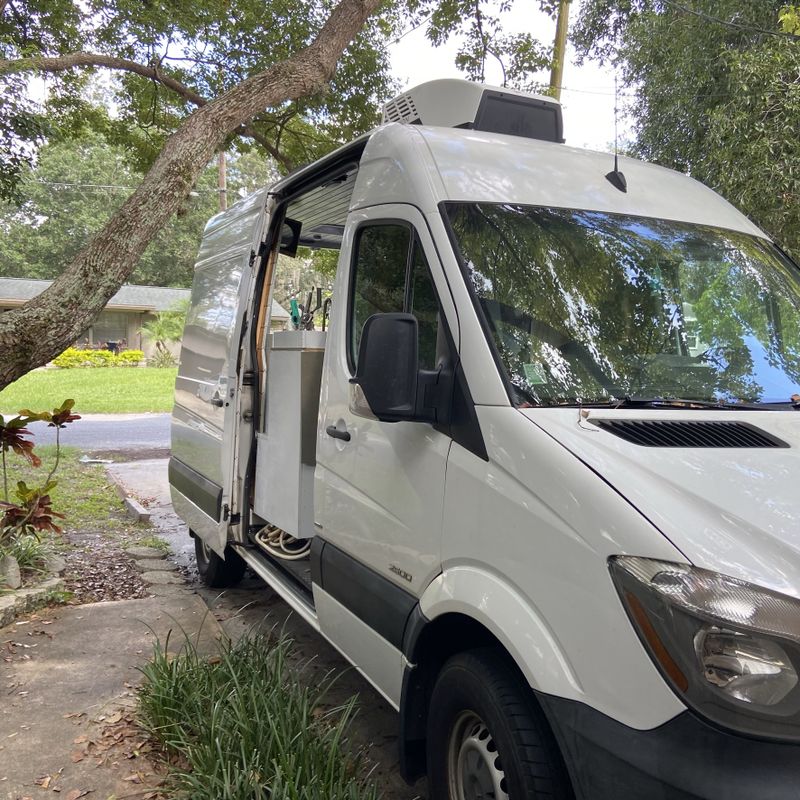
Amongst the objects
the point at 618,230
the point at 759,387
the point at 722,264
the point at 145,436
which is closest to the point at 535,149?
the point at 618,230

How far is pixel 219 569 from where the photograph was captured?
559cm

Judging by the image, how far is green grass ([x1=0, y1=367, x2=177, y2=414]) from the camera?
19.2 metres

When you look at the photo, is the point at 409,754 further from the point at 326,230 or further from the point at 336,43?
the point at 336,43

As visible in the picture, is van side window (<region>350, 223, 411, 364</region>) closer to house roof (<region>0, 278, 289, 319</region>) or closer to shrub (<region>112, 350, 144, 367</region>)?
shrub (<region>112, 350, 144, 367</region>)

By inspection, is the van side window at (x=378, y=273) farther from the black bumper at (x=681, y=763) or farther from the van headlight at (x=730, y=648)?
the black bumper at (x=681, y=763)

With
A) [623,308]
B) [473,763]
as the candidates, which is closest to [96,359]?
[623,308]

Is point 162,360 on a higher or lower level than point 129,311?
lower

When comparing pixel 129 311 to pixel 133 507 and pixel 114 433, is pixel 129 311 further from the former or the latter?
pixel 133 507

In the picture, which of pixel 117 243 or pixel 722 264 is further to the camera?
pixel 117 243

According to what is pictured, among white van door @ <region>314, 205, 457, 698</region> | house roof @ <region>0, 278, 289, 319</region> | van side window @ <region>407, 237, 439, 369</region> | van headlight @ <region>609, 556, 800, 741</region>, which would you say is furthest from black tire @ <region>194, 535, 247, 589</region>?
house roof @ <region>0, 278, 289, 319</region>

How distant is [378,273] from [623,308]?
1.05 m

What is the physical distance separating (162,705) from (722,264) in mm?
3090

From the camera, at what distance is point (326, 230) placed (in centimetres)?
622

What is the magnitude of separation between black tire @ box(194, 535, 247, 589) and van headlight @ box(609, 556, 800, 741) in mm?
4134
